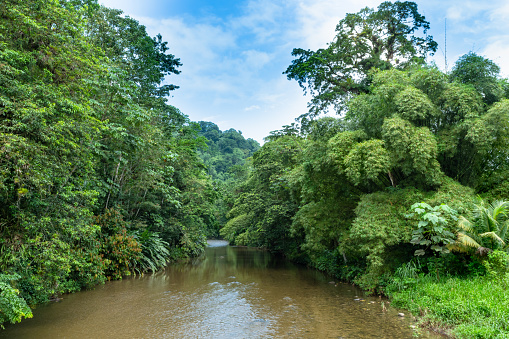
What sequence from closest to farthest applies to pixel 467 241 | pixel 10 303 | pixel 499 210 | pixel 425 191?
1. pixel 10 303
2. pixel 467 241
3. pixel 499 210
4. pixel 425 191

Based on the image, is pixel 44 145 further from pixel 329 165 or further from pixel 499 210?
pixel 499 210

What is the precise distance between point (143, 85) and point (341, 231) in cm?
1310

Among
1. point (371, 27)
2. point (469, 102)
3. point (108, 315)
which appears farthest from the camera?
point (371, 27)

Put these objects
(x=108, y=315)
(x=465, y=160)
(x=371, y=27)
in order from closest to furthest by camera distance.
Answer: (x=108, y=315) < (x=465, y=160) < (x=371, y=27)

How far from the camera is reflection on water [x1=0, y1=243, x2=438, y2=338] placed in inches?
270

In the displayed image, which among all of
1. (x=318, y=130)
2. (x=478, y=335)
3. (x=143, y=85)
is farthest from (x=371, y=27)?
(x=478, y=335)

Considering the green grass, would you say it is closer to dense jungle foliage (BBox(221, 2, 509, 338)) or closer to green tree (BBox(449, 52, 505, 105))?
dense jungle foliage (BBox(221, 2, 509, 338))

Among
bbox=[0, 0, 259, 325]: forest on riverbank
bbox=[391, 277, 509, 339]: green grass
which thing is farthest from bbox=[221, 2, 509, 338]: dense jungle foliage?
bbox=[0, 0, 259, 325]: forest on riverbank

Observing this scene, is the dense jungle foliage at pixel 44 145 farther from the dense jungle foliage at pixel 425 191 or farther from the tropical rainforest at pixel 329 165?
the dense jungle foliage at pixel 425 191

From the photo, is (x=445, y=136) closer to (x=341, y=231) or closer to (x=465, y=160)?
(x=465, y=160)

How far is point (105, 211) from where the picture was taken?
42.3ft

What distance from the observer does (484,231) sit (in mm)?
7965

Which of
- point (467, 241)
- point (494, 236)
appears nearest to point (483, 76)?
point (494, 236)

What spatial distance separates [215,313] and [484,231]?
7.60 m
